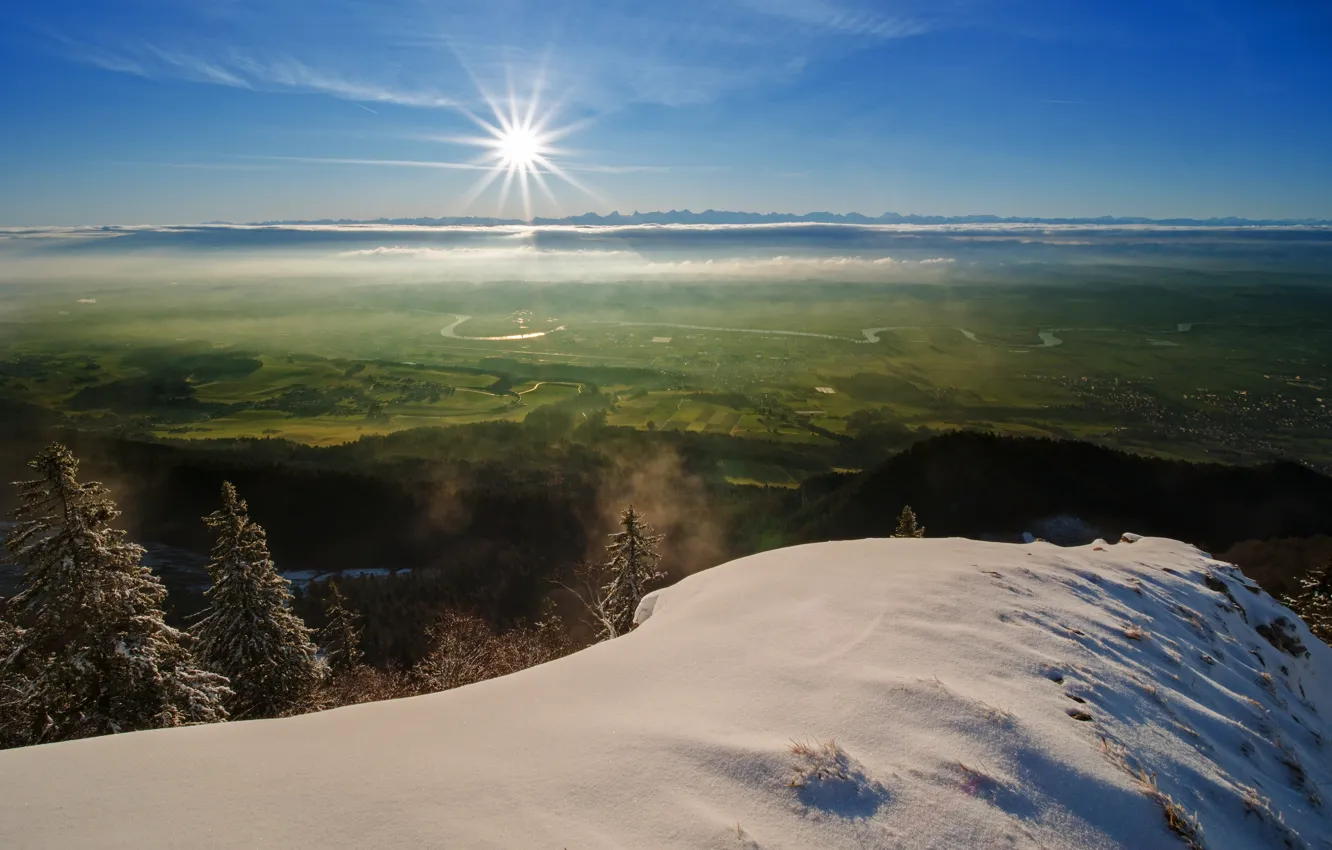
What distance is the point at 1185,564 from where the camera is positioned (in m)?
14.3

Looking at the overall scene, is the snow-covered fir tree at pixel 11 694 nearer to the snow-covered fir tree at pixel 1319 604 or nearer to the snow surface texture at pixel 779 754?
the snow surface texture at pixel 779 754

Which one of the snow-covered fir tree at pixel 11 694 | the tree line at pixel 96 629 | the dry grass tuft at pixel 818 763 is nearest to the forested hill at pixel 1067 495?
the tree line at pixel 96 629

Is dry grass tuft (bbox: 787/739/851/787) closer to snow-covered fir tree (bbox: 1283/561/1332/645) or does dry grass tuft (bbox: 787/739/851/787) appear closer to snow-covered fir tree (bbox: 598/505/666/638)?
snow-covered fir tree (bbox: 598/505/666/638)

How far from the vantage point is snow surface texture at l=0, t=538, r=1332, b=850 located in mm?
4793

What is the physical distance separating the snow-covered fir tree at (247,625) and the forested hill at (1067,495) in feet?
153

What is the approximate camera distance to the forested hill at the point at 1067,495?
178 ft

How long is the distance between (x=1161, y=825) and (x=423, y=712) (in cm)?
812

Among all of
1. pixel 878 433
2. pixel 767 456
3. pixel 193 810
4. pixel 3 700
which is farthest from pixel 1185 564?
pixel 878 433

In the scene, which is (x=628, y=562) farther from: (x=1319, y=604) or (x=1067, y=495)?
(x=1067, y=495)

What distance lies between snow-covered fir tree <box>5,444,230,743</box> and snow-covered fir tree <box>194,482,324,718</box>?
3.93 metres

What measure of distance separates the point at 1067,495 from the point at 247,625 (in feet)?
222

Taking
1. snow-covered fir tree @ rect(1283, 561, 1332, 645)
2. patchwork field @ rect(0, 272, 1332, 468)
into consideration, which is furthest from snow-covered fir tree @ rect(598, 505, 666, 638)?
patchwork field @ rect(0, 272, 1332, 468)

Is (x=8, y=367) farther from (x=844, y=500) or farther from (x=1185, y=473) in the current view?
(x=1185, y=473)

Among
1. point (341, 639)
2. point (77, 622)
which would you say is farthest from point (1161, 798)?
point (341, 639)
